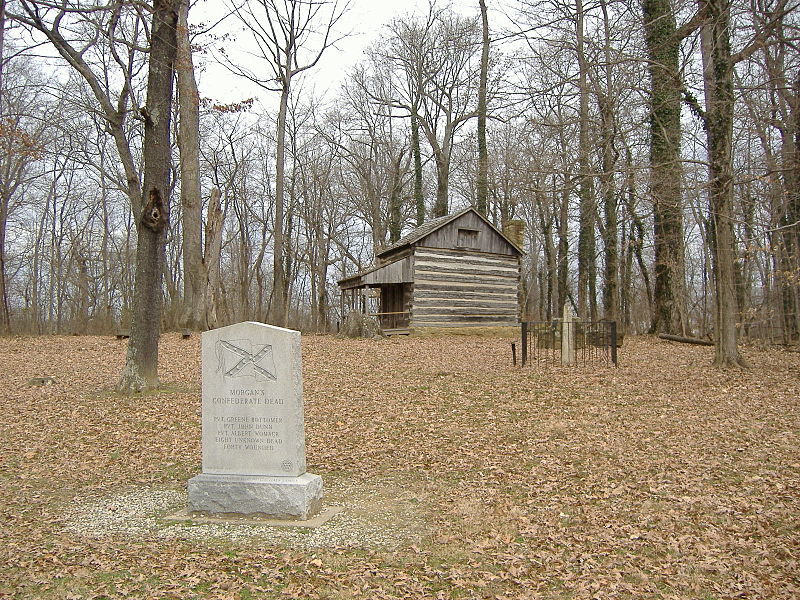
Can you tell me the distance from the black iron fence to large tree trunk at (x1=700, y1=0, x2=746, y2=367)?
2.45 metres

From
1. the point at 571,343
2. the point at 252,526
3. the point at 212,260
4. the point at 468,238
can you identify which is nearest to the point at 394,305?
the point at 468,238

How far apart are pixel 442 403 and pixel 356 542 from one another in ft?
20.8

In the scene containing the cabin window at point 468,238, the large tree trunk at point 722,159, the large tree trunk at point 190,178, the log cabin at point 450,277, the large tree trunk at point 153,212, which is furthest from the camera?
the cabin window at point 468,238

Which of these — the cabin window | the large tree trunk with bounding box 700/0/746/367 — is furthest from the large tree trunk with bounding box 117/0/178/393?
the cabin window

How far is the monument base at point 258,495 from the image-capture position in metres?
6.18

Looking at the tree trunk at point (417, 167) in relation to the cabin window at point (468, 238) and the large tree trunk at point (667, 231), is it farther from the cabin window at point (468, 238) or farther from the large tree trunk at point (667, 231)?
the large tree trunk at point (667, 231)

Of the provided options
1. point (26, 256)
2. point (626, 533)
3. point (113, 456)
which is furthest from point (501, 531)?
point (26, 256)

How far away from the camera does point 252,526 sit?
6066 mm

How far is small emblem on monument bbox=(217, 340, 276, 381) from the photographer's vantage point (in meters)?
6.37

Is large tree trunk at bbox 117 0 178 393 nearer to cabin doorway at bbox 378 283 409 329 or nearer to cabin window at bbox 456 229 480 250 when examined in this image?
cabin doorway at bbox 378 283 409 329

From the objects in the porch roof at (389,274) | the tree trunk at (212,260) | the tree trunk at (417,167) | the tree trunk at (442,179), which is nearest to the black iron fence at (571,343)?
the porch roof at (389,274)

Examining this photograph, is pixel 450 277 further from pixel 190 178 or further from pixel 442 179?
pixel 190 178

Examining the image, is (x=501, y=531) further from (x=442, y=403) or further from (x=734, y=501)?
(x=442, y=403)

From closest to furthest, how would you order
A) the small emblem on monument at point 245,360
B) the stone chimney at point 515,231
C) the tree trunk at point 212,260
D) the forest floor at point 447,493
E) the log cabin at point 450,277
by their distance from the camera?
the forest floor at point 447,493 → the small emblem on monument at point 245,360 → the tree trunk at point 212,260 → the log cabin at point 450,277 → the stone chimney at point 515,231
